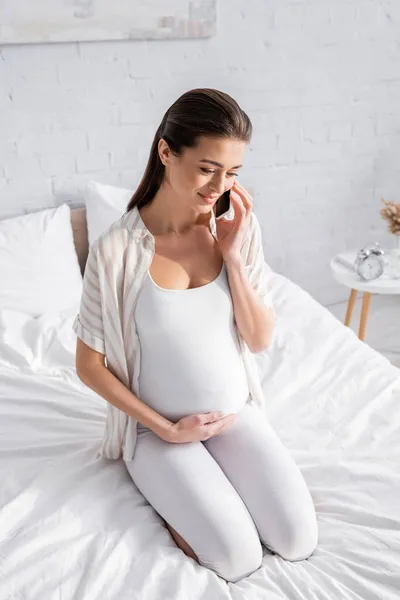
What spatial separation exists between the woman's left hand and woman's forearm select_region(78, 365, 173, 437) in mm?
339

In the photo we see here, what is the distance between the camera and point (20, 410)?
5.64 feet

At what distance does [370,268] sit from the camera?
2.48 meters

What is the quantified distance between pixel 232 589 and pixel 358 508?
12.0 inches

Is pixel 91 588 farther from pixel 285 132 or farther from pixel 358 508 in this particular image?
pixel 285 132

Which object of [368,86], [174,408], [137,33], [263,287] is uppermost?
[137,33]

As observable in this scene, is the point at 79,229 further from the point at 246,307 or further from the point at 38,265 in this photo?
the point at 246,307

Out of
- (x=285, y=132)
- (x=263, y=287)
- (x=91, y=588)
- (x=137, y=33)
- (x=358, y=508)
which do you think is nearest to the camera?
(x=91, y=588)

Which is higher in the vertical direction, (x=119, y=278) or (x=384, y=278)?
(x=119, y=278)

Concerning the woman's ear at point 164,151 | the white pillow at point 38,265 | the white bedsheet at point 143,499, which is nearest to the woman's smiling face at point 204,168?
the woman's ear at point 164,151

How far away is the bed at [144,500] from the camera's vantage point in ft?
4.00

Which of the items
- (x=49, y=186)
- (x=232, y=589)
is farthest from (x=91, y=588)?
(x=49, y=186)

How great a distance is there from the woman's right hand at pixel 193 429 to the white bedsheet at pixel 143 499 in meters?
0.15

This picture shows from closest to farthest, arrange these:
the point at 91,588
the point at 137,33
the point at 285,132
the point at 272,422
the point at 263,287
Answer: the point at 91,588 → the point at 263,287 → the point at 272,422 → the point at 137,33 → the point at 285,132

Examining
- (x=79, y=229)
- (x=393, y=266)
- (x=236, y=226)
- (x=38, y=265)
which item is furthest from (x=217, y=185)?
(x=393, y=266)
